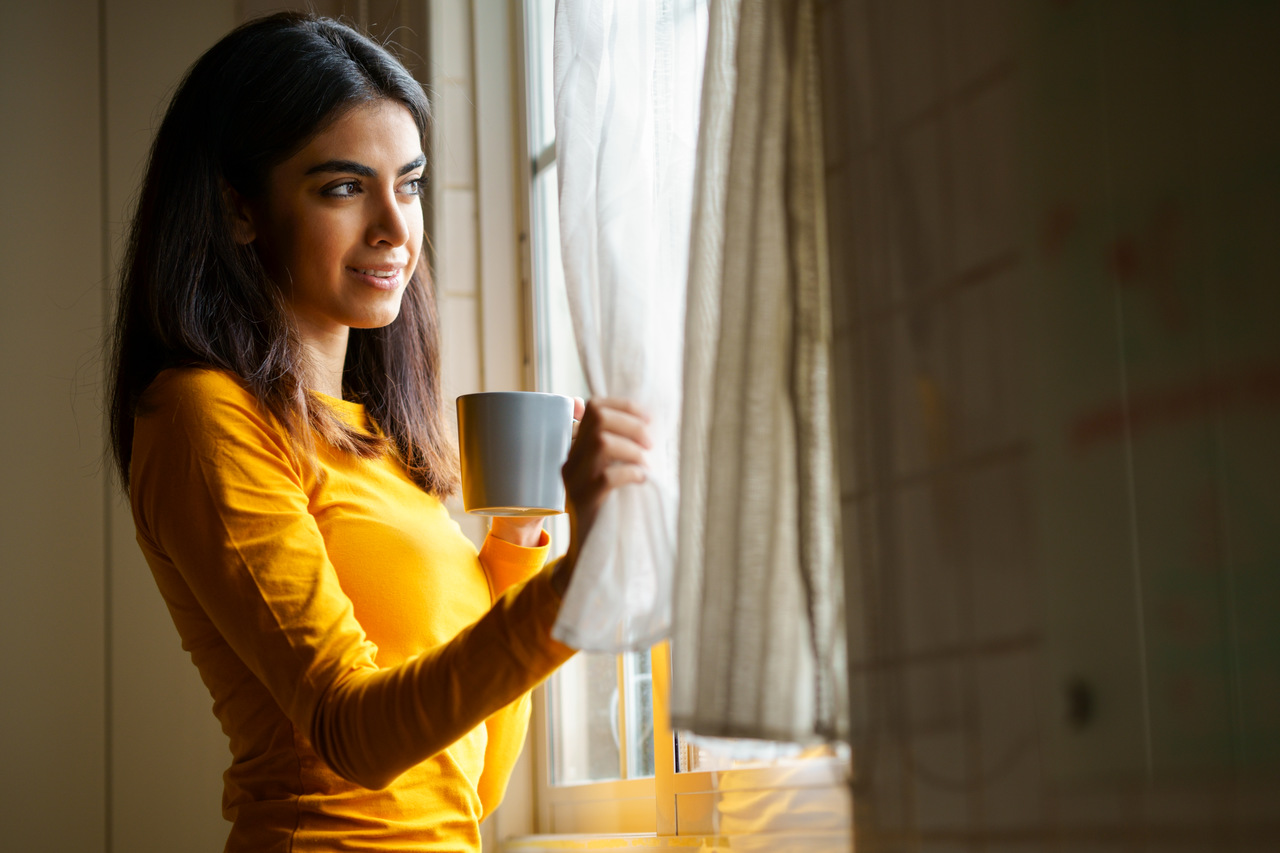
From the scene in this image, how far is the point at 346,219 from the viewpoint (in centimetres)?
104

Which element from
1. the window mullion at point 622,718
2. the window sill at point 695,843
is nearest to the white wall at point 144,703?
the window sill at point 695,843

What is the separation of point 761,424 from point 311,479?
48 cm

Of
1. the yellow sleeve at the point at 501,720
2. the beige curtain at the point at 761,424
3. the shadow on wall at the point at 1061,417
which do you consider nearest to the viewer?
the shadow on wall at the point at 1061,417

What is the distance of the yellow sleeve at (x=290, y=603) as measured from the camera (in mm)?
739

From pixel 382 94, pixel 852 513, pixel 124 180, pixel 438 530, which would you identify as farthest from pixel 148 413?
pixel 124 180

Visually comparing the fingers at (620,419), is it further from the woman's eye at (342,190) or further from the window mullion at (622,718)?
the window mullion at (622,718)

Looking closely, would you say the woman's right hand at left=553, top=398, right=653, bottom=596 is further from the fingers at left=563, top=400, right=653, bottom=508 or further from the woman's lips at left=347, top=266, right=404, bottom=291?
the woman's lips at left=347, top=266, right=404, bottom=291

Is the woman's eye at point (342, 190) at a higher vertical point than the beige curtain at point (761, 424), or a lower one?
higher

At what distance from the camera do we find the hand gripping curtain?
739 mm

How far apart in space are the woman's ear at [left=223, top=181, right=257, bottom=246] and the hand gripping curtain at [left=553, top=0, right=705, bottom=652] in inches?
15.7

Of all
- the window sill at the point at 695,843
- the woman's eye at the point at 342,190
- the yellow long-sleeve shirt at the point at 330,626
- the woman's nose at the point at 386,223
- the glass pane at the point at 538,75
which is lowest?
the window sill at the point at 695,843

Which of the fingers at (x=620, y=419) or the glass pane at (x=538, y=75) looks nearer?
the fingers at (x=620, y=419)

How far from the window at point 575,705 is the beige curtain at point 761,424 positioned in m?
0.35

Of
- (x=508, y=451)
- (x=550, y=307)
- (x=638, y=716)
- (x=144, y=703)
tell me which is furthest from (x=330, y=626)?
(x=144, y=703)
